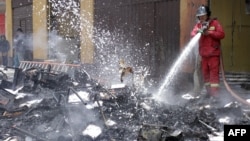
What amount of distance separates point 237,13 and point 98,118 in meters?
5.64

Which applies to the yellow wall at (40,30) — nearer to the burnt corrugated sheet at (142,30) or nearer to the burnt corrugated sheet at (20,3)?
the burnt corrugated sheet at (20,3)

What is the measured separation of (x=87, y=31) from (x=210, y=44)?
6.96m

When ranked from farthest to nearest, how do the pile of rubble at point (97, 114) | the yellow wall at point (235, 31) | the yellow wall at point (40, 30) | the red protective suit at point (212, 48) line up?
the yellow wall at point (40, 30), the yellow wall at point (235, 31), the red protective suit at point (212, 48), the pile of rubble at point (97, 114)

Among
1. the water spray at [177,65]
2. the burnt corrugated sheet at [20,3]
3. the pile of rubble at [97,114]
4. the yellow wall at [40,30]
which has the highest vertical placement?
the burnt corrugated sheet at [20,3]

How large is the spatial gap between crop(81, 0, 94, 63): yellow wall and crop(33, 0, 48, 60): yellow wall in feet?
12.6

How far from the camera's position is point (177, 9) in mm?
10164

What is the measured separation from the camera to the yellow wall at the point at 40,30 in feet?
59.3

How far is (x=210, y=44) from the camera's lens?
856 cm

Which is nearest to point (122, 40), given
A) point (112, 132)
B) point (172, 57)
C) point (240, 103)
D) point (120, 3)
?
point (120, 3)

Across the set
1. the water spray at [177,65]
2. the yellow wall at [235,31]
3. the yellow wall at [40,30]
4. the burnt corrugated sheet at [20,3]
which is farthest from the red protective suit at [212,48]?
the burnt corrugated sheet at [20,3]

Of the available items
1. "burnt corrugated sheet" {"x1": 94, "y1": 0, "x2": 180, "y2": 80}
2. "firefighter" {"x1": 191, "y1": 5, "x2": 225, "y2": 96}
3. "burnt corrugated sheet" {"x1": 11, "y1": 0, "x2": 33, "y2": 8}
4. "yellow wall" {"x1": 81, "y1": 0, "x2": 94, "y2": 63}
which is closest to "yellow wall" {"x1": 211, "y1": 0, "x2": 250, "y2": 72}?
"burnt corrugated sheet" {"x1": 94, "y1": 0, "x2": 180, "y2": 80}

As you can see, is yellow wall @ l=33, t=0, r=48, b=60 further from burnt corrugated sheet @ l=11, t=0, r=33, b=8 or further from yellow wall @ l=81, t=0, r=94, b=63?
yellow wall @ l=81, t=0, r=94, b=63

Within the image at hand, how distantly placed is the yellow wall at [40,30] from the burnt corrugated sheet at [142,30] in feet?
16.0

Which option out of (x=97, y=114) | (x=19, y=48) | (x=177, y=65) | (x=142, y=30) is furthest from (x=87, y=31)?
(x=97, y=114)
